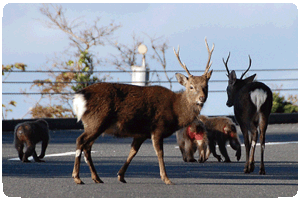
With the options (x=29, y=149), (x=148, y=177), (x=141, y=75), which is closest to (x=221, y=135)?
(x=148, y=177)

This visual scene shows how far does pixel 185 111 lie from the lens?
26.3 feet

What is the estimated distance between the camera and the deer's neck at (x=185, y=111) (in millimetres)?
7977

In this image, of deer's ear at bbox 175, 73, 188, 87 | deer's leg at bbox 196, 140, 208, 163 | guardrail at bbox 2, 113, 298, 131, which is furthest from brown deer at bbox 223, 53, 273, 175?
guardrail at bbox 2, 113, 298, 131

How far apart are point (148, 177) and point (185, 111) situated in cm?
136

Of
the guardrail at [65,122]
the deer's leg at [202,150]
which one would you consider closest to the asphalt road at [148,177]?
the deer's leg at [202,150]

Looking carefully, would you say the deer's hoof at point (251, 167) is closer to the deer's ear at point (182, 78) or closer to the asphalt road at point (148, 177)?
the asphalt road at point (148, 177)

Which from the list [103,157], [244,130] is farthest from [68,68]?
[244,130]

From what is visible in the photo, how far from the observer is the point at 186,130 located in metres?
10.7

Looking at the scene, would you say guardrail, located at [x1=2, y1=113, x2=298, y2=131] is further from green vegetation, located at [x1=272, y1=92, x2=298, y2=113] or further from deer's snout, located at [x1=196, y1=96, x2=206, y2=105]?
deer's snout, located at [x1=196, y1=96, x2=206, y2=105]

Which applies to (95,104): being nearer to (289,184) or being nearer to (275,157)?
(289,184)

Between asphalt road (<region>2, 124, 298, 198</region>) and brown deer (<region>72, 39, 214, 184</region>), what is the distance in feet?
1.37

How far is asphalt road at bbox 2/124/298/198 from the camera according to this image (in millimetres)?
7309

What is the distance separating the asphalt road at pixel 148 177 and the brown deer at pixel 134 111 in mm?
418

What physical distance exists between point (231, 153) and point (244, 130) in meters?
3.57
